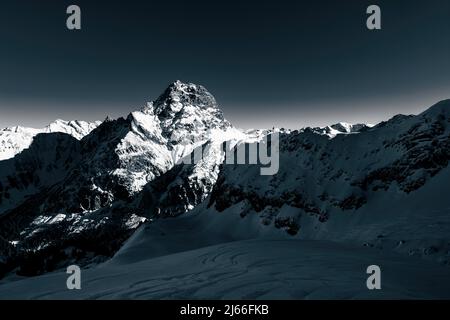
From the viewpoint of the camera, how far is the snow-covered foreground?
15320mm

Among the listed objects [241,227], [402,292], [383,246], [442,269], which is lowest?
[241,227]

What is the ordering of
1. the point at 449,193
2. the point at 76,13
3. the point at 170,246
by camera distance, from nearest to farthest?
the point at 76,13 → the point at 449,193 → the point at 170,246

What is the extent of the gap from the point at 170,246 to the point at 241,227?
138 ft

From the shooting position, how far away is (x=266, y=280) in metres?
17.6

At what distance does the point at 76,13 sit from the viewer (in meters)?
24.3

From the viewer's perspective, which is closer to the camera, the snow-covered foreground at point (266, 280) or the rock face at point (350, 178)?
the snow-covered foreground at point (266, 280)

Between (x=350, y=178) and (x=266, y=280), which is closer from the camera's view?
(x=266, y=280)

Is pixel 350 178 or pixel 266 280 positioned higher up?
pixel 350 178

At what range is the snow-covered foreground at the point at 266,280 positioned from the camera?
15.3 metres

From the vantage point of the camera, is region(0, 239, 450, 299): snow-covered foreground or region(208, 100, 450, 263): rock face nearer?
region(0, 239, 450, 299): snow-covered foreground
